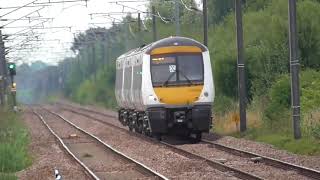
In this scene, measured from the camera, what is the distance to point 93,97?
99688mm

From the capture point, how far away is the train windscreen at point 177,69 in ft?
94.8

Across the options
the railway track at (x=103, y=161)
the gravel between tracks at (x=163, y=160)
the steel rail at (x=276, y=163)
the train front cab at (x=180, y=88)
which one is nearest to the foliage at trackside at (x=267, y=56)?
the train front cab at (x=180, y=88)

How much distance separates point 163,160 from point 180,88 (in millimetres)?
6053

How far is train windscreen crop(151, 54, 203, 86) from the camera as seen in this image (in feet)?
94.8

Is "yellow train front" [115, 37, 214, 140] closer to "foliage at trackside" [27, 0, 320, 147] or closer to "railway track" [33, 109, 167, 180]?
"railway track" [33, 109, 167, 180]

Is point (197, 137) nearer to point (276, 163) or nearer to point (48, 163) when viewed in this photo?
point (48, 163)

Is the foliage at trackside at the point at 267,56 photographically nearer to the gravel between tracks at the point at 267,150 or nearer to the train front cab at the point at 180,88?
the gravel between tracks at the point at 267,150

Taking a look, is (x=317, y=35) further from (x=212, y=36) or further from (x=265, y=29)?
(x=212, y=36)

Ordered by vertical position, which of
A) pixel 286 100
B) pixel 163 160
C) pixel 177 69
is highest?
pixel 177 69

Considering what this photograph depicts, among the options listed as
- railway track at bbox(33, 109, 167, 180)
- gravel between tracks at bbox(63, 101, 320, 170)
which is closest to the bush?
gravel between tracks at bbox(63, 101, 320, 170)

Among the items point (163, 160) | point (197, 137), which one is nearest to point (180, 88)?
point (197, 137)

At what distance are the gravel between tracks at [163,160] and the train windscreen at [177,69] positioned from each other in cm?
237

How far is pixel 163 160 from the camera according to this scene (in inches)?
908

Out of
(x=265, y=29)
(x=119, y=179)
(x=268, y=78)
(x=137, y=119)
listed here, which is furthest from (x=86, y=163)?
(x=265, y=29)
